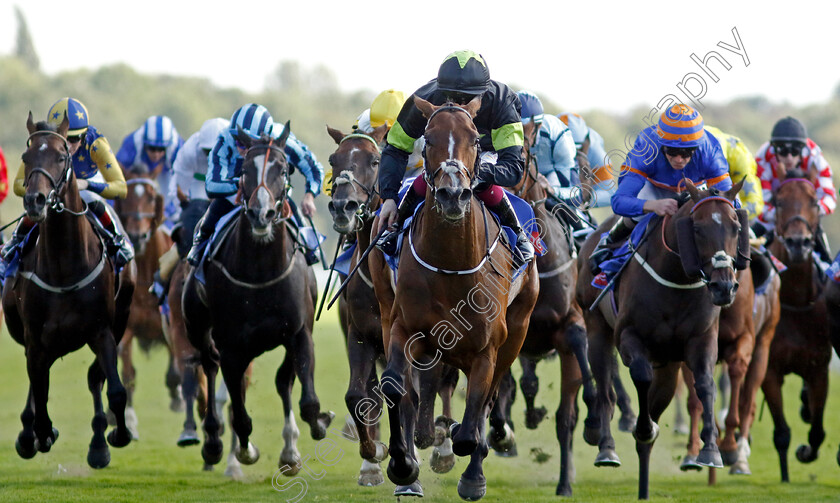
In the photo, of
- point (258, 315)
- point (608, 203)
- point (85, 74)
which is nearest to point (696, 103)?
point (608, 203)

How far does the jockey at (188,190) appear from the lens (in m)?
10.4

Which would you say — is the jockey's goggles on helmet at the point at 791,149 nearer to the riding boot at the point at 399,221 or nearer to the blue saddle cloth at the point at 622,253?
the blue saddle cloth at the point at 622,253

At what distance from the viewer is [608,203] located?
36.2 feet

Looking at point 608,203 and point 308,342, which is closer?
point 308,342

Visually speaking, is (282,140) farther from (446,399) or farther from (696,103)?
(696,103)

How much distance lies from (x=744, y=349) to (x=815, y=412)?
2101mm

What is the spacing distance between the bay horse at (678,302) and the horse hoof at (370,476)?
1.67m

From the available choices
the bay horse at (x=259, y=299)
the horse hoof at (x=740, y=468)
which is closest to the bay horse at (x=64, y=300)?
the bay horse at (x=259, y=299)

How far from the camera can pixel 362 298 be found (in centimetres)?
823

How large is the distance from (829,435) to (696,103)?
22.5 feet

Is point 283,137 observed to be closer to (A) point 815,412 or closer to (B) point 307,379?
(B) point 307,379

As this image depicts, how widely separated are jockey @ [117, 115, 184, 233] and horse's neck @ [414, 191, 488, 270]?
7.41m

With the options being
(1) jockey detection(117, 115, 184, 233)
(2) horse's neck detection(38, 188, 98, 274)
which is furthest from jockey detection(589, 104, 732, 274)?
(1) jockey detection(117, 115, 184, 233)

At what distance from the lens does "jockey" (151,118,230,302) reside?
1042 cm
